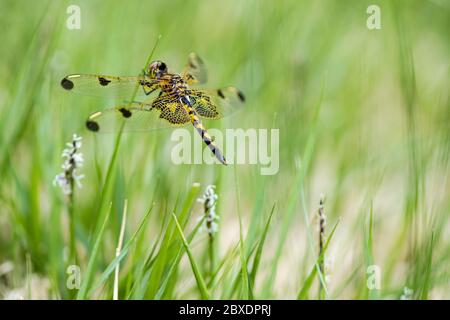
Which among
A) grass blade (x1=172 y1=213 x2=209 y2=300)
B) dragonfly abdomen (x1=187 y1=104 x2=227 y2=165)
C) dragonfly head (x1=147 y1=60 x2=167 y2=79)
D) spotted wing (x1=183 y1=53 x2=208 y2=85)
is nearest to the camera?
grass blade (x1=172 y1=213 x2=209 y2=300)

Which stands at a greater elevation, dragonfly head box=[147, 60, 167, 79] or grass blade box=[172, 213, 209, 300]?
dragonfly head box=[147, 60, 167, 79]

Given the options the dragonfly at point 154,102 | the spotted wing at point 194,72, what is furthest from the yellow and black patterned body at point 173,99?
the spotted wing at point 194,72

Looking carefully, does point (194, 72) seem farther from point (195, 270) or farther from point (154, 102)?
point (195, 270)

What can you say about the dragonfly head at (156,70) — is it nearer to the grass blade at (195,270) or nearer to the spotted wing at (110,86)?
the spotted wing at (110,86)

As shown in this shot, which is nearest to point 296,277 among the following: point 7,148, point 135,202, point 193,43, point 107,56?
point 135,202

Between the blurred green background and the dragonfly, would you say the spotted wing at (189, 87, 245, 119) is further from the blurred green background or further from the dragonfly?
the blurred green background

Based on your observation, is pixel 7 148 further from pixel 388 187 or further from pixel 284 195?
pixel 388 187

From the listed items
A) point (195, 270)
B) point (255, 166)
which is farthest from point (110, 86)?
point (195, 270)

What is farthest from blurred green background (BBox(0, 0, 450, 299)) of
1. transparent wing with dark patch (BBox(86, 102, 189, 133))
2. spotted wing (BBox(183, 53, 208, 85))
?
spotted wing (BBox(183, 53, 208, 85))
